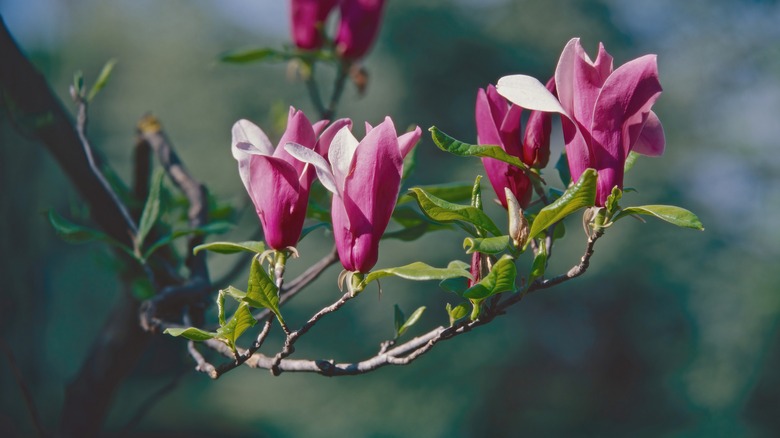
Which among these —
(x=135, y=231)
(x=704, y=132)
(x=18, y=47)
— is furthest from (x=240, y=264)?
(x=704, y=132)

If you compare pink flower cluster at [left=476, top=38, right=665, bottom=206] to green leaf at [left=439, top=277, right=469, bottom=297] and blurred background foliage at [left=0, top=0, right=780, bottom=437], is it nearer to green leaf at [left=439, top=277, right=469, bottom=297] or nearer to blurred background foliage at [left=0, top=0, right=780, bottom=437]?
green leaf at [left=439, top=277, right=469, bottom=297]

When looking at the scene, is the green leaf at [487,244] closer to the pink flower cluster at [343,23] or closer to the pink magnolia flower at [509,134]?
the pink magnolia flower at [509,134]

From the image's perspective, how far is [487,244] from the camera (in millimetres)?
396

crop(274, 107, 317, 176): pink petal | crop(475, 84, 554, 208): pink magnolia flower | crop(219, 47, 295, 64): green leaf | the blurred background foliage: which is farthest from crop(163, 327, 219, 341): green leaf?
the blurred background foliage

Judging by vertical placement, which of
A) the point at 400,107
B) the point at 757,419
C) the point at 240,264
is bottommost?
the point at 757,419

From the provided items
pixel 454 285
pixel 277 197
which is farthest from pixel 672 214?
pixel 277 197

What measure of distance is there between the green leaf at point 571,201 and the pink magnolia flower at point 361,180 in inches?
3.4

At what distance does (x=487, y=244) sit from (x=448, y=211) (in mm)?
40

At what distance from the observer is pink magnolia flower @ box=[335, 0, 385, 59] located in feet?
2.91

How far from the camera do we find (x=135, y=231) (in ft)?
2.32

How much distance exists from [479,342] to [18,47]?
2.64 metres

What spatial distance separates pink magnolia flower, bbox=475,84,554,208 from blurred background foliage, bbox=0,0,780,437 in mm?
2181

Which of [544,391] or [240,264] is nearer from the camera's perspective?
[240,264]

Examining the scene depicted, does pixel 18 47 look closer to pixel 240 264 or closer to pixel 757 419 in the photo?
pixel 240 264
